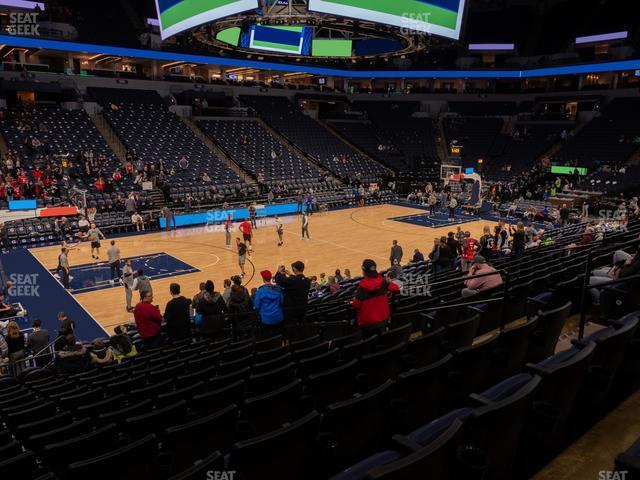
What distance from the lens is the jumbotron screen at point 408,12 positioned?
1439 cm

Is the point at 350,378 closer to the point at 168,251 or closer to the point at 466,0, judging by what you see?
the point at 466,0

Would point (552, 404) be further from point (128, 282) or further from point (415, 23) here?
point (415, 23)

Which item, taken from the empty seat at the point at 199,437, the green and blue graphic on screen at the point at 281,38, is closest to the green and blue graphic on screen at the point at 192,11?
the green and blue graphic on screen at the point at 281,38

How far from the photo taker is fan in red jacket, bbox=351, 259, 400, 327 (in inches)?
246

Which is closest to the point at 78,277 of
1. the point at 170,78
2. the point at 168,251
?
the point at 168,251

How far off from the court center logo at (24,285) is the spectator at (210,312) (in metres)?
9.22

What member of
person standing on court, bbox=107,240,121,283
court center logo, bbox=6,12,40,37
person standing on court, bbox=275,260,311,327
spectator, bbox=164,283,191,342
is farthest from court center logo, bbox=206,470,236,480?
court center logo, bbox=6,12,40,37

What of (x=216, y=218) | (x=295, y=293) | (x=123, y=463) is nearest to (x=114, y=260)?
(x=295, y=293)

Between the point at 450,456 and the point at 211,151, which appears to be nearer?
the point at 450,456

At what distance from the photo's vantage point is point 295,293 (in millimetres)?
8180

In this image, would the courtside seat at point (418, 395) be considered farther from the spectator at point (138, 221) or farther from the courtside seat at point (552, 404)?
the spectator at point (138, 221)

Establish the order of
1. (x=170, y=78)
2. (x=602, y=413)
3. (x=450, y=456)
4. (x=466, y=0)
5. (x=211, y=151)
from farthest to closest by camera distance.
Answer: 1. (x=170, y=78)
2. (x=211, y=151)
3. (x=466, y=0)
4. (x=602, y=413)
5. (x=450, y=456)

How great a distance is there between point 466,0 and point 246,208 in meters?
16.4

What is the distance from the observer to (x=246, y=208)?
1154 inches
